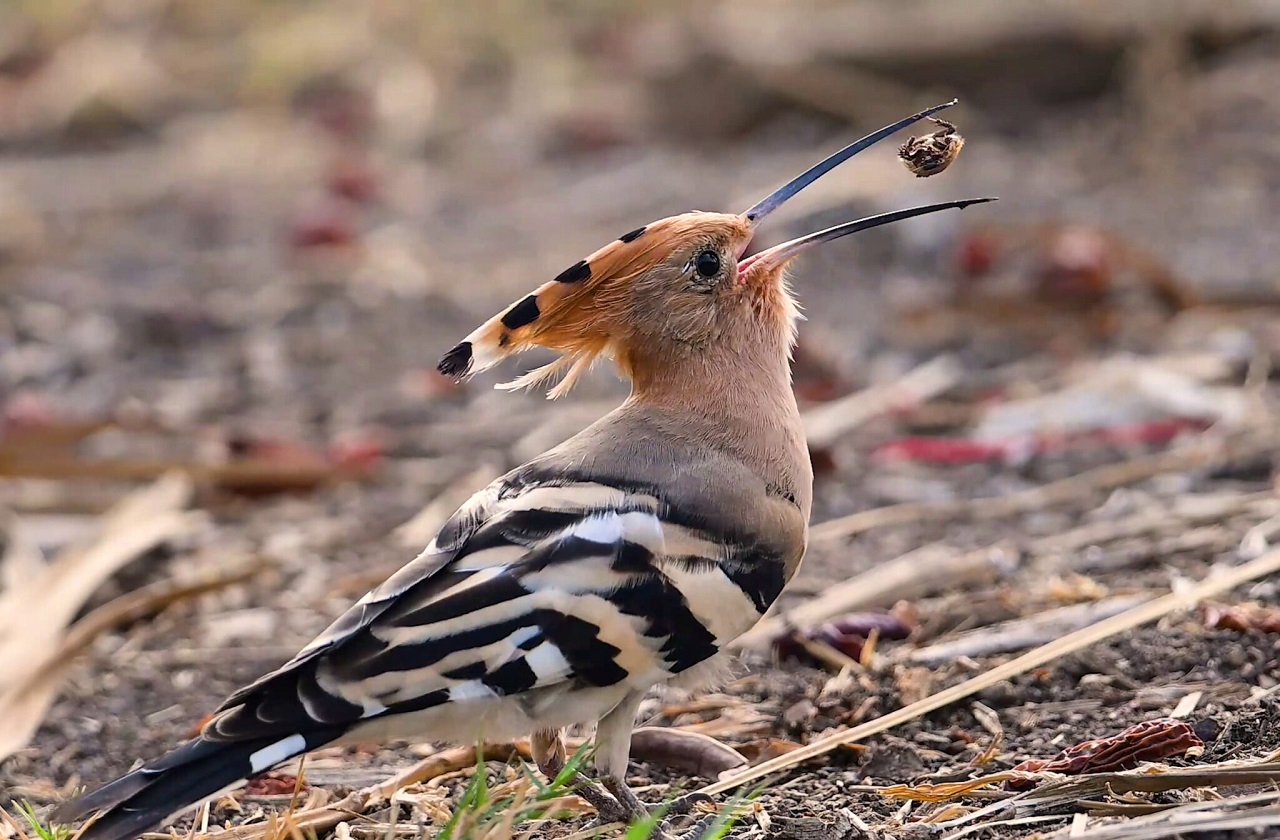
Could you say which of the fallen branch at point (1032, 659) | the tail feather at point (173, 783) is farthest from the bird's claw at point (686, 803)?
the tail feather at point (173, 783)

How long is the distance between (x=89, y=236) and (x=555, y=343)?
214 inches

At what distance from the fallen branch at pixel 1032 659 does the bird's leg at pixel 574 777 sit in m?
0.15

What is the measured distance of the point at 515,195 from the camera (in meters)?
8.32

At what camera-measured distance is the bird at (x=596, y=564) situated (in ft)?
7.08

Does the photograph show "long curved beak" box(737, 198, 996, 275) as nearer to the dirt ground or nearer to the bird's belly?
the dirt ground

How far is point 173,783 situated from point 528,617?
1.59 feet

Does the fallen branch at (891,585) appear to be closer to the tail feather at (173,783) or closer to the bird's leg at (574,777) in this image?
the bird's leg at (574,777)

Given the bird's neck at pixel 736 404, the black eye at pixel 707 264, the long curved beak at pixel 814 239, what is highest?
the black eye at pixel 707 264

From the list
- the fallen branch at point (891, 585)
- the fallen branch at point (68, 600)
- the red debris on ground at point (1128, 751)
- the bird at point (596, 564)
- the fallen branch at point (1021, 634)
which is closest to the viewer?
the bird at point (596, 564)

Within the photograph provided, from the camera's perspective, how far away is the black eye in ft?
8.98

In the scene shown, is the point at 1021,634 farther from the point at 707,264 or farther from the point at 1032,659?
the point at 707,264

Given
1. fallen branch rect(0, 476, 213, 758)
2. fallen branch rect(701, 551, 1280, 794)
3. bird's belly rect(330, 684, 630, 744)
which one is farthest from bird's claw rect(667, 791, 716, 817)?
fallen branch rect(0, 476, 213, 758)

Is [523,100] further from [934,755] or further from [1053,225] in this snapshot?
[934,755]

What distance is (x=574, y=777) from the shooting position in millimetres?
2381
